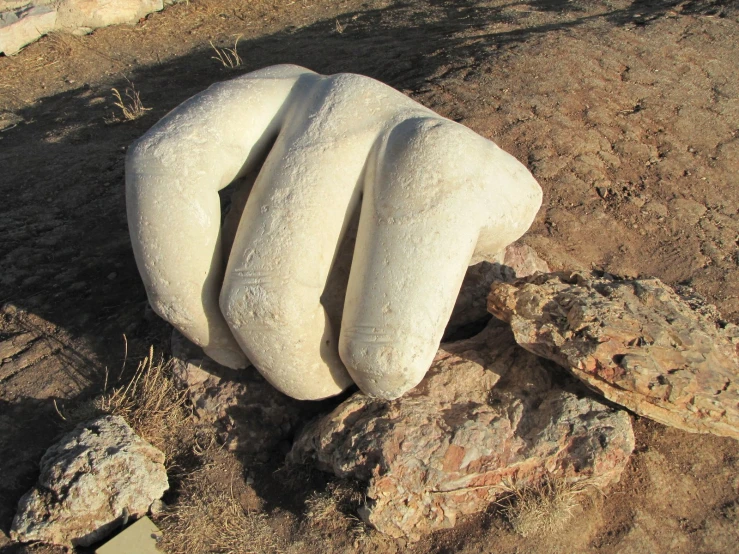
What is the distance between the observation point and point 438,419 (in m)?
3.41

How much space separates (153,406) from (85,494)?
66 cm

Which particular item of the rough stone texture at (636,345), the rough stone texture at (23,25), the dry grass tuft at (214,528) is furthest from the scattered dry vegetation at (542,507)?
the rough stone texture at (23,25)

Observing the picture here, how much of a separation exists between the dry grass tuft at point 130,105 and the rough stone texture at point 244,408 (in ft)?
13.7

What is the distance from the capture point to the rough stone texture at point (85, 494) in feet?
11.0

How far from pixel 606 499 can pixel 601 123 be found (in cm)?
333

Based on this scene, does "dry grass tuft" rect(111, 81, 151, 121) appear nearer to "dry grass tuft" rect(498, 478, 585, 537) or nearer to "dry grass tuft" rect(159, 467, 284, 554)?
"dry grass tuft" rect(159, 467, 284, 554)

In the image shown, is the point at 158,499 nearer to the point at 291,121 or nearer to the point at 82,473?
the point at 82,473

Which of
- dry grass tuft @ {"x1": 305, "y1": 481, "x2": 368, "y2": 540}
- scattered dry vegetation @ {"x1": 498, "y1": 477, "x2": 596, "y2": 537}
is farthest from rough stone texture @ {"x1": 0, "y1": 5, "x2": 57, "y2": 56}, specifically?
scattered dry vegetation @ {"x1": 498, "y1": 477, "x2": 596, "y2": 537}

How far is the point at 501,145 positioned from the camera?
5477mm

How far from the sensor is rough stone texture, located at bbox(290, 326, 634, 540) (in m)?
3.25

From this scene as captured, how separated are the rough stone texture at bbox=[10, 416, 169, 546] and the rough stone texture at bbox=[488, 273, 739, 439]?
1948mm

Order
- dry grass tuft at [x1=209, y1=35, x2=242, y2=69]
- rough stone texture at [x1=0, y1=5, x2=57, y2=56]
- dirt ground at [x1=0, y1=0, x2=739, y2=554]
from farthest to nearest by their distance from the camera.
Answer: rough stone texture at [x1=0, y1=5, x2=57, y2=56], dry grass tuft at [x1=209, y1=35, x2=242, y2=69], dirt ground at [x1=0, y1=0, x2=739, y2=554]

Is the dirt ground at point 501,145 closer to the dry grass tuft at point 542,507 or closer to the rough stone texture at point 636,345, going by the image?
the dry grass tuft at point 542,507

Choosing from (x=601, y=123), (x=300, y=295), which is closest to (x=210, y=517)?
(x=300, y=295)
